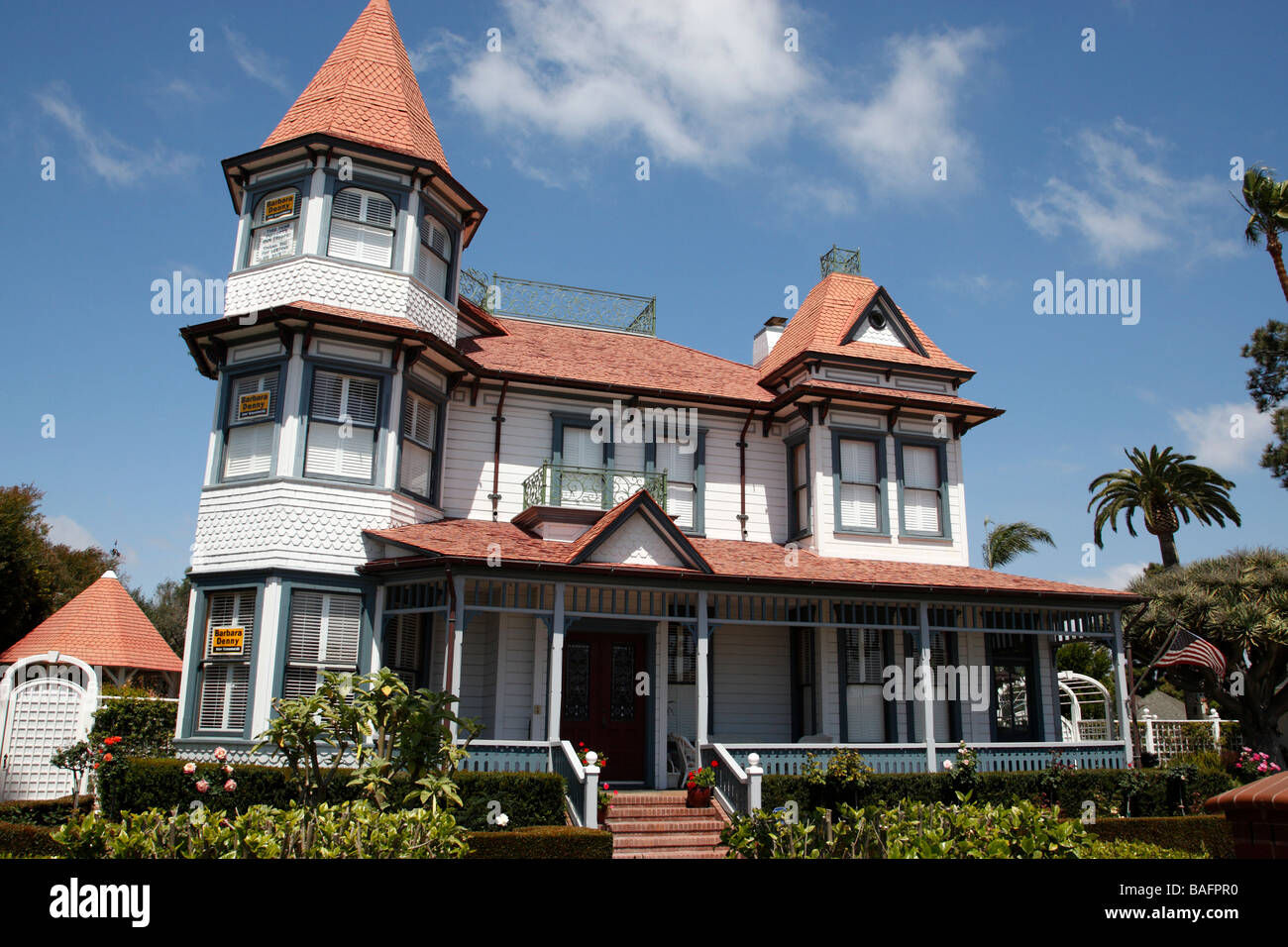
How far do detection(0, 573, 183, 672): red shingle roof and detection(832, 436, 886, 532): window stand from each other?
57.9 feet

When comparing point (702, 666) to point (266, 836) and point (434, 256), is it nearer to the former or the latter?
point (434, 256)

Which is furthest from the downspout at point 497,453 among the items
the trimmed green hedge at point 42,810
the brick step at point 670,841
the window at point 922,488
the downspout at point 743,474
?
the window at point 922,488

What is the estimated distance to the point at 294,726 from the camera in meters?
9.94

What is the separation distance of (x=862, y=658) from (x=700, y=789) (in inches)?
225

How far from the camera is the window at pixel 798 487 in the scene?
2125cm

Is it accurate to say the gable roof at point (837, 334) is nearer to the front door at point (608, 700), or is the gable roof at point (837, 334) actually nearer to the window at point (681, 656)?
the window at point (681, 656)

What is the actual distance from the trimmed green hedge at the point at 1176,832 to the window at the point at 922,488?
727 cm

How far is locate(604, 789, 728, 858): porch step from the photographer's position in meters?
Result: 14.2

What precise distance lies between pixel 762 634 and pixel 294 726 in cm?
1189

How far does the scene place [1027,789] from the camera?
55.3ft

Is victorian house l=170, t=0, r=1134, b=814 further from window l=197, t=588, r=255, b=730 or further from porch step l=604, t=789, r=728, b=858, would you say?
porch step l=604, t=789, r=728, b=858

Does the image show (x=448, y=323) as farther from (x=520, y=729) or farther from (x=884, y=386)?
(x=884, y=386)

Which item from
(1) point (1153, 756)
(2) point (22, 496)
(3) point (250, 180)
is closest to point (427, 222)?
(3) point (250, 180)
